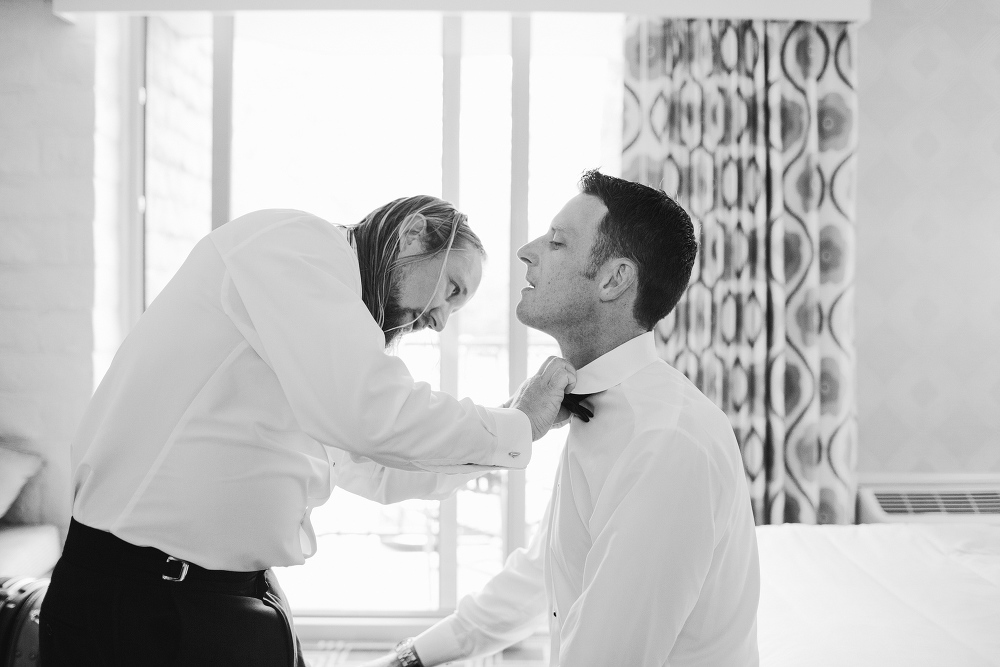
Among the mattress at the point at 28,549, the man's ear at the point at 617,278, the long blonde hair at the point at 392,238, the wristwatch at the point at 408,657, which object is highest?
the long blonde hair at the point at 392,238

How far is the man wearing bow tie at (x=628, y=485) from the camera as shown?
101cm

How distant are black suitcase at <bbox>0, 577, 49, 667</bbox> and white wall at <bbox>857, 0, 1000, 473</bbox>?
116 inches

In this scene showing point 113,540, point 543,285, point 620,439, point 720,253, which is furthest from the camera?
point 720,253

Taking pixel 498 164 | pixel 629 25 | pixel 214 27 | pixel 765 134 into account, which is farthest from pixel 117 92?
pixel 765 134

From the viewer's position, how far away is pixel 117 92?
291 cm

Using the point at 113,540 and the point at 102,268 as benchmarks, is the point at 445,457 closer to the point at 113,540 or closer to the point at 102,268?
the point at 113,540

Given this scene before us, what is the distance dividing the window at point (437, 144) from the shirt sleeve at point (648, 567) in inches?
73.6

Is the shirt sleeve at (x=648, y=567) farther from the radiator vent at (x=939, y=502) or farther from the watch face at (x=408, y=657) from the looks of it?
the radiator vent at (x=939, y=502)

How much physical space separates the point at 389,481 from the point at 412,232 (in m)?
0.60

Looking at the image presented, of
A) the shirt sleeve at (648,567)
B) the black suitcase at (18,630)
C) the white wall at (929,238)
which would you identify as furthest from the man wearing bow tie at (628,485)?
the white wall at (929,238)

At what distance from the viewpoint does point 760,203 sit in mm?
2705

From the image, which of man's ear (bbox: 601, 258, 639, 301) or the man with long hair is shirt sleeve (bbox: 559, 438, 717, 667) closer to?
the man with long hair

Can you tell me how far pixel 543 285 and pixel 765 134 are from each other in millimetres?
1816

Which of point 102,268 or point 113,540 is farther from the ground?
point 102,268
